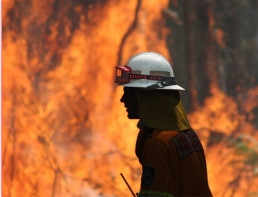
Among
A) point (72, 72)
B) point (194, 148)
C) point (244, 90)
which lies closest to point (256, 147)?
point (244, 90)

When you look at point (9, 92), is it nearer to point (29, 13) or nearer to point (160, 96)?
point (29, 13)

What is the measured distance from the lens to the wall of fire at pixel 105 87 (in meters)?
7.98

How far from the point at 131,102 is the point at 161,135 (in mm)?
362

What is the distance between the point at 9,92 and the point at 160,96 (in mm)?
5637

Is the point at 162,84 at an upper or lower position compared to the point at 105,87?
upper

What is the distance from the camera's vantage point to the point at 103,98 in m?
8.10

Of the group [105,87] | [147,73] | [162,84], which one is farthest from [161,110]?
[105,87]

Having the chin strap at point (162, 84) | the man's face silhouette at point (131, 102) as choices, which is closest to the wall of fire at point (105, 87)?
the man's face silhouette at point (131, 102)

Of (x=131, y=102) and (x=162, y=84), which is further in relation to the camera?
(x=131, y=102)

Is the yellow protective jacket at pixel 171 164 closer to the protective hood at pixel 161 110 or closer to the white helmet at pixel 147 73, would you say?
the protective hood at pixel 161 110

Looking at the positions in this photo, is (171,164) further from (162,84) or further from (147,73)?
(147,73)

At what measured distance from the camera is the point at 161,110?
9.27 feet

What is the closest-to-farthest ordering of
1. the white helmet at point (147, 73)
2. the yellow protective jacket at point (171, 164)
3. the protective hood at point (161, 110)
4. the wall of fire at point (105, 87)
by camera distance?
the yellow protective jacket at point (171, 164), the protective hood at point (161, 110), the white helmet at point (147, 73), the wall of fire at point (105, 87)

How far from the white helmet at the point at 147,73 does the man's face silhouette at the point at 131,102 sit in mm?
55
